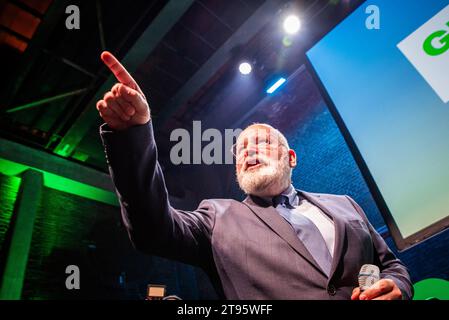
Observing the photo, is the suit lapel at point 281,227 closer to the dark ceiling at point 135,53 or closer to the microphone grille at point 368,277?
the microphone grille at point 368,277

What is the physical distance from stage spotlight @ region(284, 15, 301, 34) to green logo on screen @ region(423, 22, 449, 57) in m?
1.44

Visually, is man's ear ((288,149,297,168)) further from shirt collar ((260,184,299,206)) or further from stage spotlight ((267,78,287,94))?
stage spotlight ((267,78,287,94))

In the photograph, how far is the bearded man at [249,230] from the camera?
0.99 m

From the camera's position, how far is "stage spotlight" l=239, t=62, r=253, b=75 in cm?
373

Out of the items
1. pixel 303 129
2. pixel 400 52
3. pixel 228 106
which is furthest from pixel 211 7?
pixel 400 52

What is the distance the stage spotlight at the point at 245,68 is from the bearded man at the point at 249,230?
2.44 meters

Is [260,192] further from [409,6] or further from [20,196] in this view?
[20,196]

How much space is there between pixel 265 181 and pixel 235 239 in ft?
1.43

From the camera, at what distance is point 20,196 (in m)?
3.69

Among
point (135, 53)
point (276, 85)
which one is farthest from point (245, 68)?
point (135, 53)

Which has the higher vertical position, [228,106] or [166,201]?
[228,106]

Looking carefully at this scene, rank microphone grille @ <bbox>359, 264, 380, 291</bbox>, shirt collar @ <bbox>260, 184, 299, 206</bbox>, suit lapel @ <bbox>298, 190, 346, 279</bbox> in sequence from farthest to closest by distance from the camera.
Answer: shirt collar @ <bbox>260, 184, 299, 206</bbox>, suit lapel @ <bbox>298, 190, 346, 279</bbox>, microphone grille @ <bbox>359, 264, 380, 291</bbox>

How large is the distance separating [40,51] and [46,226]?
2134 mm

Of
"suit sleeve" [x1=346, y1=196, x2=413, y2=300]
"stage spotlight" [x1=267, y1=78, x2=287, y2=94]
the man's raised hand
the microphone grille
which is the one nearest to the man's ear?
"suit sleeve" [x1=346, y1=196, x2=413, y2=300]
